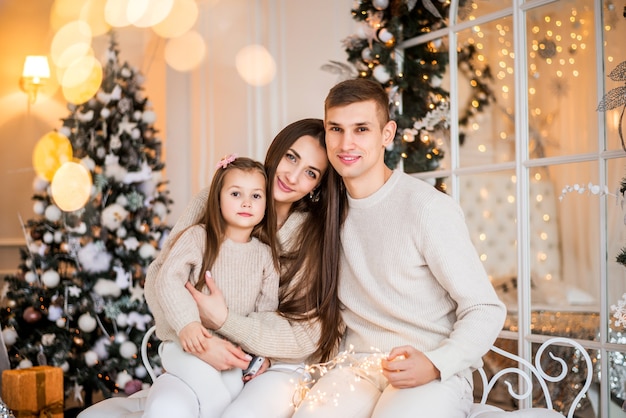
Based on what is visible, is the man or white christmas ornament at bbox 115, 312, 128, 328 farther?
white christmas ornament at bbox 115, 312, 128, 328

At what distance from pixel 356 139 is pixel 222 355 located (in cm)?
92

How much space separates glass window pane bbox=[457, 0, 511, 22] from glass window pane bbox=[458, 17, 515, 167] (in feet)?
0.23

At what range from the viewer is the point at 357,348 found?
8.43 feet

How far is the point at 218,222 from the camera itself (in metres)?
2.59

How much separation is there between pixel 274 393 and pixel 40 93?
466 centimetres

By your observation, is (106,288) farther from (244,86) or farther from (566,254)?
(566,254)

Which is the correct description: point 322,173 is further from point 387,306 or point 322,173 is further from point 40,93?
point 40,93

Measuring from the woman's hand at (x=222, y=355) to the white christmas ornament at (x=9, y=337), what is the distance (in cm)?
266

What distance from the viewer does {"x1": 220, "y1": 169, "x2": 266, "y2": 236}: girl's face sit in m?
2.58

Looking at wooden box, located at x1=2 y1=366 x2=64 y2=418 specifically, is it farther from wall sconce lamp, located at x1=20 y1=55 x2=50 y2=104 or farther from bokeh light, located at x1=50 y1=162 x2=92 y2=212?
wall sconce lamp, located at x1=20 y1=55 x2=50 y2=104

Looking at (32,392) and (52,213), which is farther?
(52,213)

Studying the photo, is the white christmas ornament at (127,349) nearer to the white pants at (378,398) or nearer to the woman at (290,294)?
the woman at (290,294)

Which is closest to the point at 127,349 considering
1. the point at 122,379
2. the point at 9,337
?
the point at 122,379

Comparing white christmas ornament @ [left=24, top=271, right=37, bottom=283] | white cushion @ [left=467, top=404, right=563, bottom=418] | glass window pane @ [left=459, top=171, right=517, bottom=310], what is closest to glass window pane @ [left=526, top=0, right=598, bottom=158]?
glass window pane @ [left=459, top=171, right=517, bottom=310]
